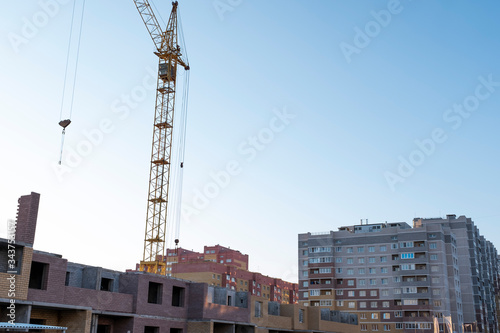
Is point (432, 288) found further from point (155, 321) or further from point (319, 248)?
point (155, 321)

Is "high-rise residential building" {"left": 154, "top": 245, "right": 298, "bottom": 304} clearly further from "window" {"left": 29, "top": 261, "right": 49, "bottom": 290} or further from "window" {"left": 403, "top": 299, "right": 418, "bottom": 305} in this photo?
"window" {"left": 29, "top": 261, "right": 49, "bottom": 290}

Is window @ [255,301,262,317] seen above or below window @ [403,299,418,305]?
below

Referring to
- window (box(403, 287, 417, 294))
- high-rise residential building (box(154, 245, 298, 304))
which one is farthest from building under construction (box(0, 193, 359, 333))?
high-rise residential building (box(154, 245, 298, 304))

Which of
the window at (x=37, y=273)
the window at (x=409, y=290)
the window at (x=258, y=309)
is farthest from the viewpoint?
the window at (x=409, y=290)

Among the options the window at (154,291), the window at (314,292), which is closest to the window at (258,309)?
the window at (154,291)

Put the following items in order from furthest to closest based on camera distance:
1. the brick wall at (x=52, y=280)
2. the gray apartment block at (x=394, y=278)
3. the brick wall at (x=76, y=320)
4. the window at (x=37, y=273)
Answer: the gray apartment block at (x=394, y=278) < the brick wall at (x=76, y=320) < the window at (x=37, y=273) < the brick wall at (x=52, y=280)

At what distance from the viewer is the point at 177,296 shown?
47344 mm

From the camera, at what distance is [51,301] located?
33.9m

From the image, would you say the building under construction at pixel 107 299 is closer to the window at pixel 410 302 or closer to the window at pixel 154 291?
the window at pixel 154 291

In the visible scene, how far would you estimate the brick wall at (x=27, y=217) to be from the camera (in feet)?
105

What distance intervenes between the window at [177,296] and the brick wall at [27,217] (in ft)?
57.6

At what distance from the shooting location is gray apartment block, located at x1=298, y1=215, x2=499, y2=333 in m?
93.1

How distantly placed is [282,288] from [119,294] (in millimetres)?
118550

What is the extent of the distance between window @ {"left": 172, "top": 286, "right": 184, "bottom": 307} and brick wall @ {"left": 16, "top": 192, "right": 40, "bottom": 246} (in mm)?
17544
